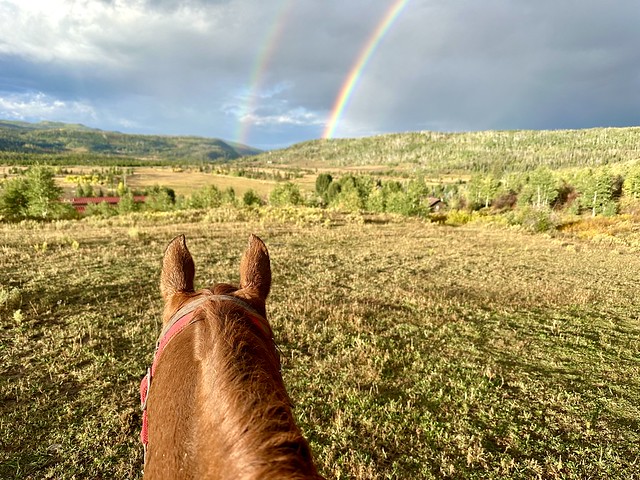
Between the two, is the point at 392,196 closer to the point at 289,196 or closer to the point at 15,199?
the point at 289,196

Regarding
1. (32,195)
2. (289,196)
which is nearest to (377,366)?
(32,195)

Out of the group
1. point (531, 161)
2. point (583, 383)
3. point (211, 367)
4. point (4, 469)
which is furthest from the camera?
point (531, 161)

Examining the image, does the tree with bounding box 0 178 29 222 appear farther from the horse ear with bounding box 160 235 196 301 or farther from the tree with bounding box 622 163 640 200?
the tree with bounding box 622 163 640 200

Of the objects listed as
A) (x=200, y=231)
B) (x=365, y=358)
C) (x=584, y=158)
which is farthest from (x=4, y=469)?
(x=584, y=158)

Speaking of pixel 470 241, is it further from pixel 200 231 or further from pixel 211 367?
pixel 211 367

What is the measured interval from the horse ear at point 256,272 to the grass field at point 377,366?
2.50 m

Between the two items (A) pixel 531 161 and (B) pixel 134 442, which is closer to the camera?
(B) pixel 134 442

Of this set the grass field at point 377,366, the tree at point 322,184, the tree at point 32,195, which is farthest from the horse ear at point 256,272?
the tree at point 322,184

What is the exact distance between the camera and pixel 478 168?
6211 inches

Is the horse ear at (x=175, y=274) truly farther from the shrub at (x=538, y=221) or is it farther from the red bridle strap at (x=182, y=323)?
the shrub at (x=538, y=221)

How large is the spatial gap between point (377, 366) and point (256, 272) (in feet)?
12.8

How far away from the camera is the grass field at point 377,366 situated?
136 inches

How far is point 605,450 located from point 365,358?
9.79 feet

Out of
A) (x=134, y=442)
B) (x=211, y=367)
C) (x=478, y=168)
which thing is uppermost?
(x=478, y=168)
